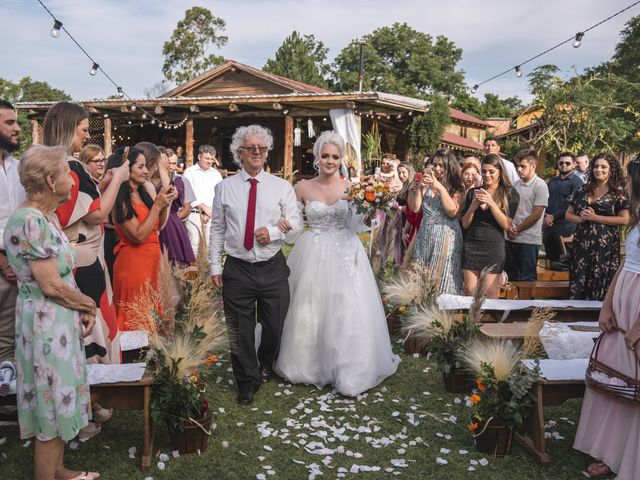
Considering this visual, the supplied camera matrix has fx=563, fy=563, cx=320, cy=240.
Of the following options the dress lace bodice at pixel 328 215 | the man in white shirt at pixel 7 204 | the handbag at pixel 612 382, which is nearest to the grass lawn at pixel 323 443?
the handbag at pixel 612 382

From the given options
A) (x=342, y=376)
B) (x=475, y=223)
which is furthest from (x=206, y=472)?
(x=475, y=223)

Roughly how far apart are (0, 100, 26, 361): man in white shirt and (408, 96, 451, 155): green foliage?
17482 mm

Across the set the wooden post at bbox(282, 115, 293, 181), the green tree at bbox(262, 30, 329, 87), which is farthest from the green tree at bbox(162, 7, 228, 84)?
the wooden post at bbox(282, 115, 293, 181)

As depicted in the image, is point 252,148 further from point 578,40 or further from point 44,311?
point 578,40

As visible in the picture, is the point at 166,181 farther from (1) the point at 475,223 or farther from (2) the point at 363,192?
(1) the point at 475,223

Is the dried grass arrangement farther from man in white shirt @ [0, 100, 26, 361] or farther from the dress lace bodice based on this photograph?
the dress lace bodice

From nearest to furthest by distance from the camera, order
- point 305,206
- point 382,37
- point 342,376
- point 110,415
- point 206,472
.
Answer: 1. point 206,472
2. point 110,415
3. point 342,376
4. point 305,206
5. point 382,37

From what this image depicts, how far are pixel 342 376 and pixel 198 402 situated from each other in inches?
58.1

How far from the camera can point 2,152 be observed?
3727 mm

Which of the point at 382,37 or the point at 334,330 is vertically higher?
the point at 382,37

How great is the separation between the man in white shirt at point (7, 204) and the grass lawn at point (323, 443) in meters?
0.78

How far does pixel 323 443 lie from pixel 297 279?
1564 mm

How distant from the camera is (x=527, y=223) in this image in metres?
7.04

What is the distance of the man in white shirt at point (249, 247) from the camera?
4.52 m
